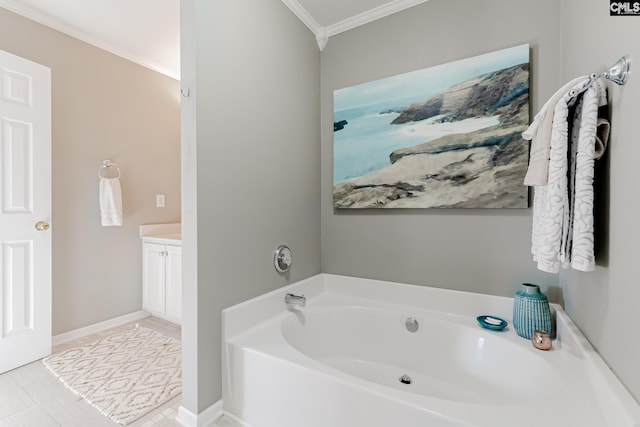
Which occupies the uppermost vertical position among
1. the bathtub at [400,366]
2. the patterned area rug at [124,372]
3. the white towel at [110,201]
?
the white towel at [110,201]

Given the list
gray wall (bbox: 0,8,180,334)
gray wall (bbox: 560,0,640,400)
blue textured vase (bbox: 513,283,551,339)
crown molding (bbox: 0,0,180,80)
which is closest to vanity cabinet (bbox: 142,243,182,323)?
gray wall (bbox: 0,8,180,334)

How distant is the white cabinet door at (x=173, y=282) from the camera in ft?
8.16

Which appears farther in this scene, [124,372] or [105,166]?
[105,166]

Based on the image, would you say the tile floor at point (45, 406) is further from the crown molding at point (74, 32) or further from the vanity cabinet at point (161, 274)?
the crown molding at point (74, 32)

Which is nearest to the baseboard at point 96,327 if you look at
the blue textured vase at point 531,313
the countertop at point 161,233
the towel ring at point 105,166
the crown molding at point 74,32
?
the countertop at point 161,233

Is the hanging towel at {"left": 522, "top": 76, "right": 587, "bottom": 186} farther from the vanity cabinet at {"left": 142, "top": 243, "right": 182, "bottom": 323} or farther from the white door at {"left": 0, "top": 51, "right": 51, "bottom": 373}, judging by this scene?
the white door at {"left": 0, "top": 51, "right": 51, "bottom": 373}

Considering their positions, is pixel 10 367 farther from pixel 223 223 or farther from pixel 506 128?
pixel 506 128

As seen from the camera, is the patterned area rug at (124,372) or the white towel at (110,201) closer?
the patterned area rug at (124,372)

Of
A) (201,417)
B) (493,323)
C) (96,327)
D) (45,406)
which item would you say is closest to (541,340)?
(493,323)

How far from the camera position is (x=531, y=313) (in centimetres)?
134

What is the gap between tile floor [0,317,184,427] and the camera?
1.37m

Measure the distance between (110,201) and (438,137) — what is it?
2687 mm

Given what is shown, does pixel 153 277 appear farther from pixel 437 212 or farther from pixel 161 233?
pixel 437 212

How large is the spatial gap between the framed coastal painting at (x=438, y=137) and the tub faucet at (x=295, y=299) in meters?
0.73
